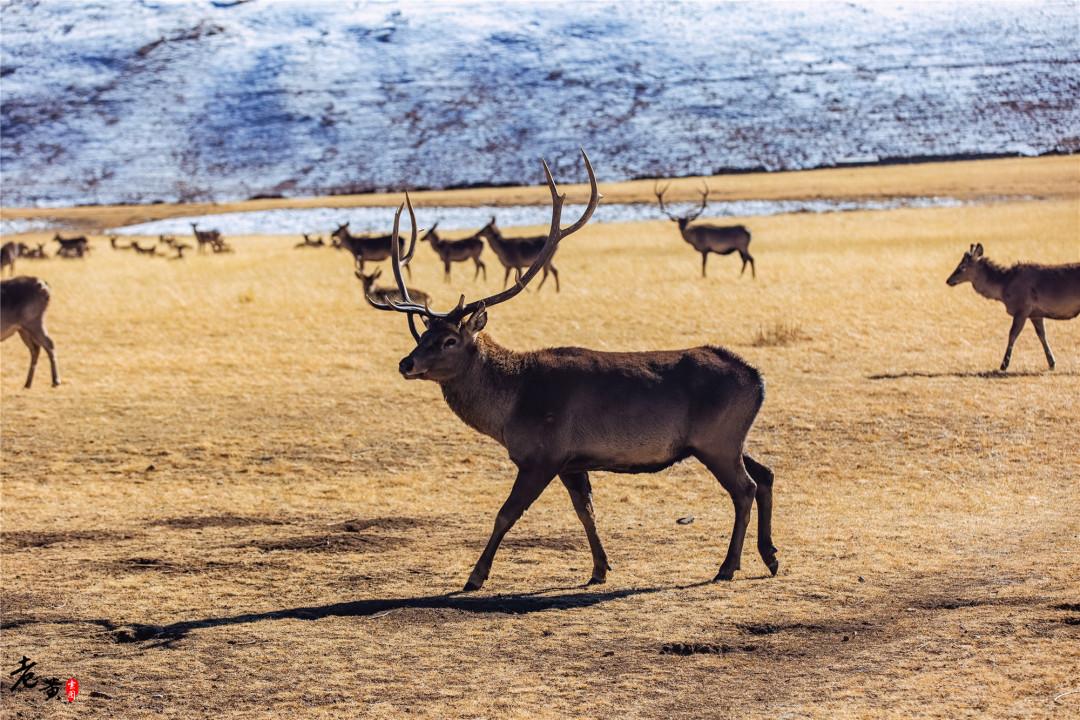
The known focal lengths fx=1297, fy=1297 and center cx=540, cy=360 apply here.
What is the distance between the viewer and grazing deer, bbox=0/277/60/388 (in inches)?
683

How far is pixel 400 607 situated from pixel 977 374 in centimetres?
1034

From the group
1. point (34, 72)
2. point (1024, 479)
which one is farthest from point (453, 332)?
point (34, 72)

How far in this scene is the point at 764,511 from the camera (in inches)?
350

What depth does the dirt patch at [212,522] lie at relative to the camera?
35.5 ft

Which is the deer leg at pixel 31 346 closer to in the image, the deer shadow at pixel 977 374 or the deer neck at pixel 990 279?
the deer shadow at pixel 977 374

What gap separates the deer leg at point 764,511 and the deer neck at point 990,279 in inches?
379

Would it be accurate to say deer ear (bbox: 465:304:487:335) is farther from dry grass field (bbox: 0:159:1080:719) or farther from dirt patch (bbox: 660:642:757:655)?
dirt patch (bbox: 660:642:757:655)

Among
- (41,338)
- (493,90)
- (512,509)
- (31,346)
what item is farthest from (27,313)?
(493,90)

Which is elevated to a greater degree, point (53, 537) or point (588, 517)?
point (588, 517)

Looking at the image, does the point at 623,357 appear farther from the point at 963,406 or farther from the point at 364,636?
the point at 963,406

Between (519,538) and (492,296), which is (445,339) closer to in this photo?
(492,296)

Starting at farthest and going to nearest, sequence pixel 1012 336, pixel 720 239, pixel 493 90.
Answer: pixel 493 90
pixel 720 239
pixel 1012 336

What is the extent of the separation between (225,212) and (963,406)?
59718 millimetres

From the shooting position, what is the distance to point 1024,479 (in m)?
11.5
